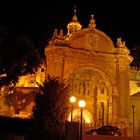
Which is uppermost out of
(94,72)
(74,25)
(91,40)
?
(74,25)

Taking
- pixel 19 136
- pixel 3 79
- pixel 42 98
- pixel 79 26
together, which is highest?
pixel 79 26

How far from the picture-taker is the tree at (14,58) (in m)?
33.2

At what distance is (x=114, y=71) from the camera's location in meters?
43.2

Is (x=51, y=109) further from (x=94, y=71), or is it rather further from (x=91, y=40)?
(x=91, y=40)

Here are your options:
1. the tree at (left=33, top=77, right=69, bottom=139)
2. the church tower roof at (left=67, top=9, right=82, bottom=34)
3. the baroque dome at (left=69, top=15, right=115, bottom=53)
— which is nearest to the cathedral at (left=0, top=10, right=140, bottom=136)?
the baroque dome at (left=69, top=15, right=115, bottom=53)

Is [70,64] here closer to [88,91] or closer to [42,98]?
[88,91]

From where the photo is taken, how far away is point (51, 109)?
27.0 meters

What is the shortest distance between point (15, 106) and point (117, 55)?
572 inches

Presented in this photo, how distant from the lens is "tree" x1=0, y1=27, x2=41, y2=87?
3322 cm

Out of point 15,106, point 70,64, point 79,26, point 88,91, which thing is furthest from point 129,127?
point 79,26

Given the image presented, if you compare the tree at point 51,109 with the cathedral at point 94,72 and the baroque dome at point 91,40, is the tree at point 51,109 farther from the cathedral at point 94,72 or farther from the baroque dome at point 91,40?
the baroque dome at point 91,40

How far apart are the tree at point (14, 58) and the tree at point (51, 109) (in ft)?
20.8

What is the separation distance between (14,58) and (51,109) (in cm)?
863

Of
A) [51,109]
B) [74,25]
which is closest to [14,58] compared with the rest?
[51,109]
